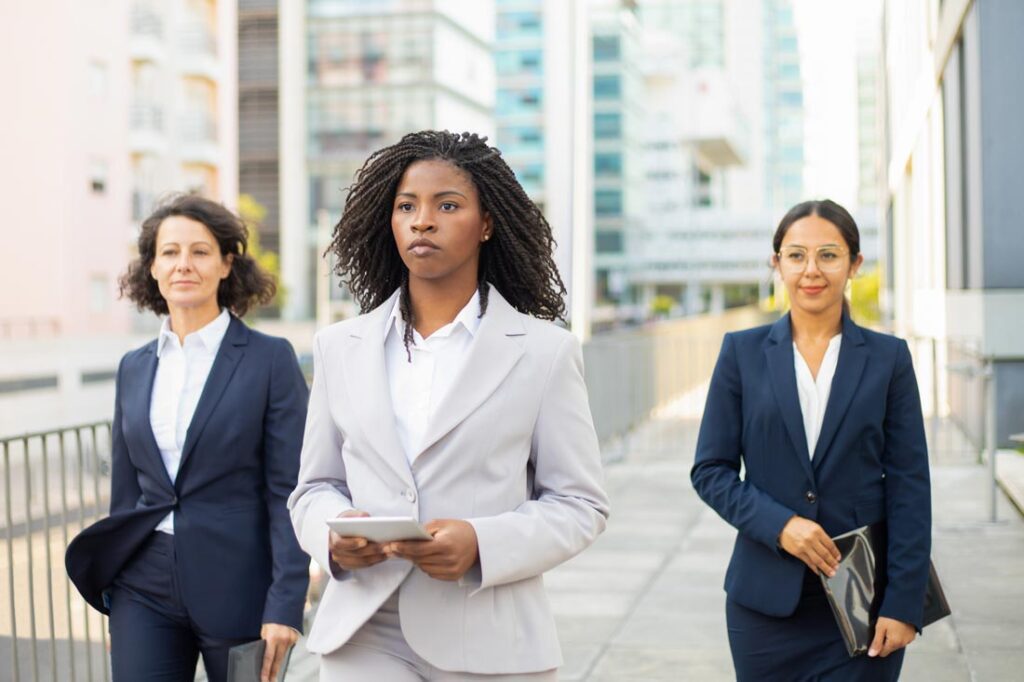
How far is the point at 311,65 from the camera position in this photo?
84312 millimetres

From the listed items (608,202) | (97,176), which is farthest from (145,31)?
(608,202)

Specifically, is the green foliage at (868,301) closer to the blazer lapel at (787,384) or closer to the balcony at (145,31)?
the balcony at (145,31)

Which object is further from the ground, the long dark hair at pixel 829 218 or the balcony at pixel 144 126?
the balcony at pixel 144 126

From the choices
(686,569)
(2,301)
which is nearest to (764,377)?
(686,569)

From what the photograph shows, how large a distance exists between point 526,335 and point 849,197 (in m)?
167

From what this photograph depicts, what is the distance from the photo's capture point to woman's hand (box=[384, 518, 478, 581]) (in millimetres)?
2662

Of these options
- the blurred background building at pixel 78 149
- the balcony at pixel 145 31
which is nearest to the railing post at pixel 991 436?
the blurred background building at pixel 78 149

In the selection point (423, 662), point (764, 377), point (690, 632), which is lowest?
point (690, 632)

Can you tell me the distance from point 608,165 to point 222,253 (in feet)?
391

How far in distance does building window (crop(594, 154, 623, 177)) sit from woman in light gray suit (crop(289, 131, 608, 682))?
11939 cm

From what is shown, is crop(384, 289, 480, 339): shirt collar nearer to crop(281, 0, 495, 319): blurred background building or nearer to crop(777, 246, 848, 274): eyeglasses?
crop(777, 246, 848, 274): eyeglasses

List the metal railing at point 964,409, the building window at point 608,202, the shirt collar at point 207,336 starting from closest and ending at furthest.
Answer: the shirt collar at point 207,336 < the metal railing at point 964,409 < the building window at point 608,202

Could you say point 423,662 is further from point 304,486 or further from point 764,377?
point 764,377

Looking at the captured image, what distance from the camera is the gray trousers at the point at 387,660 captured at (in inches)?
112
